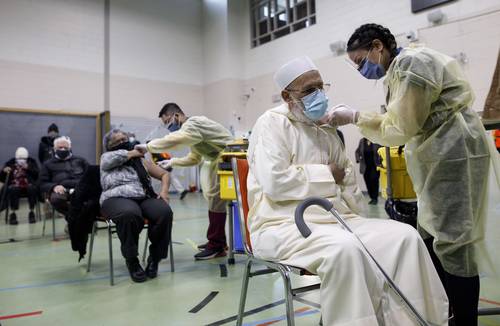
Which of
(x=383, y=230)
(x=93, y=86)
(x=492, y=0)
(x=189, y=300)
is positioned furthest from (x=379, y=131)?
(x=93, y=86)

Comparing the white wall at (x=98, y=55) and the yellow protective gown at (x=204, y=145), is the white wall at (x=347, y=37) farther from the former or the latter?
the yellow protective gown at (x=204, y=145)

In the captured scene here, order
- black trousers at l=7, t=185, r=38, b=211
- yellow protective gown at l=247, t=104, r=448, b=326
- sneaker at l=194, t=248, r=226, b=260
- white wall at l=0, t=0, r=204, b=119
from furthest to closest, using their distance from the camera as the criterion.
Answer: white wall at l=0, t=0, r=204, b=119 < black trousers at l=7, t=185, r=38, b=211 < sneaker at l=194, t=248, r=226, b=260 < yellow protective gown at l=247, t=104, r=448, b=326

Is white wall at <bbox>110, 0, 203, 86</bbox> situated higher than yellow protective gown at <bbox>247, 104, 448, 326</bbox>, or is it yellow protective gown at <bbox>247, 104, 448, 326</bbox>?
white wall at <bbox>110, 0, 203, 86</bbox>

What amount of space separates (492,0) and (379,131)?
554cm

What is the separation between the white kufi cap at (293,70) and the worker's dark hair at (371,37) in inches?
9.8

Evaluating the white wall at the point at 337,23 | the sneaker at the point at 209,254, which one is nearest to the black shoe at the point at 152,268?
the sneaker at the point at 209,254

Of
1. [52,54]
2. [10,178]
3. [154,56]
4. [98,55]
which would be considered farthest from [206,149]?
[154,56]

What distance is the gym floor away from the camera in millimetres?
1948

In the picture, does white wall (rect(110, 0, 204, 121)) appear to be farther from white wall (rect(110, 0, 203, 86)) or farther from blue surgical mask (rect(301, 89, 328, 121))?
blue surgical mask (rect(301, 89, 328, 121))

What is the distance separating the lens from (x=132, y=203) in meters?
2.73

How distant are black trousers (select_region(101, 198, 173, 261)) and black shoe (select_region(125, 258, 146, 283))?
5 cm

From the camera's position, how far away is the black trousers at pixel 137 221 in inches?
101

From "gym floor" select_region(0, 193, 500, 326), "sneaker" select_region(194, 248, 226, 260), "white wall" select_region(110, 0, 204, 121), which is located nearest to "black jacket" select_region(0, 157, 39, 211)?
"gym floor" select_region(0, 193, 500, 326)

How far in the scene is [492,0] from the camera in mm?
5586
